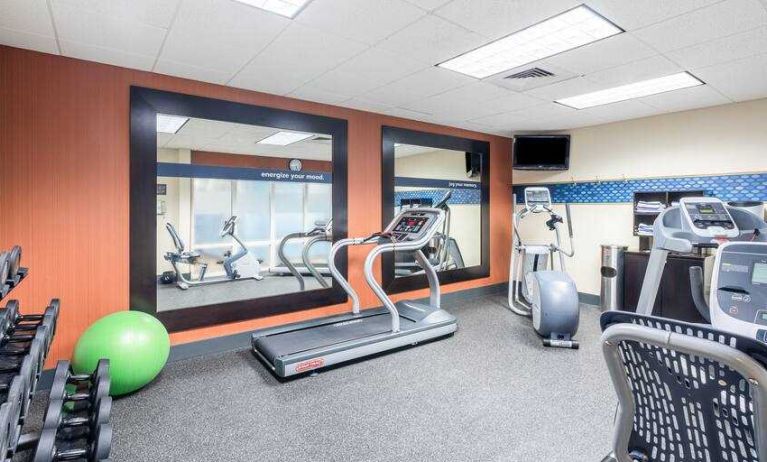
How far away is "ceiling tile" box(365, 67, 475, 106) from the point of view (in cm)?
354

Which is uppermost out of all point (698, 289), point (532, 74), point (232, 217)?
point (532, 74)

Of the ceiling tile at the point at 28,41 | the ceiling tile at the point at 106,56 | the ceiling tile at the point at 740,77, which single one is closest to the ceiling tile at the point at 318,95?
the ceiling tile at the point at 106,56

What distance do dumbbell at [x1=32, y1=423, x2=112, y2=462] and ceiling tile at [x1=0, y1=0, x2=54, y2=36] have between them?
2345mm

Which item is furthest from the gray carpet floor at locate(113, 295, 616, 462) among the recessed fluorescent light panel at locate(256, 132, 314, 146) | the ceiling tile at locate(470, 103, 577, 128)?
the recessed fluorescent light panel at locate(256, 132, 314, 146)

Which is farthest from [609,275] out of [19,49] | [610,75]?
[19,49]

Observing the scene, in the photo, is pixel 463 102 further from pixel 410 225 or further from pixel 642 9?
pixel 642 9

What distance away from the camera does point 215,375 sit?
329 cm

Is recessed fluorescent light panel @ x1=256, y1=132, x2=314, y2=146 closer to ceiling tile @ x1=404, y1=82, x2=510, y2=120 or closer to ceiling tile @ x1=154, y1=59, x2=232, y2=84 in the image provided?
ceiling tile @ x1=404, y1=82, x2=510, y2=120

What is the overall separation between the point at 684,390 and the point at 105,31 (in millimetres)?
3556

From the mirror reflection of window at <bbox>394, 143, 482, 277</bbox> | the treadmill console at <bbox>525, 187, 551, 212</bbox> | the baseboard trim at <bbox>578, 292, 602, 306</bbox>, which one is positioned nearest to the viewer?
the treadmill console at <bbox>525, 187, 551, 212</bbox>

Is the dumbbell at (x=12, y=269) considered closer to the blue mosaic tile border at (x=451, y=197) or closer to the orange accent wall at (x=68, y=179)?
the orange accent wall at (x=68, y=179)

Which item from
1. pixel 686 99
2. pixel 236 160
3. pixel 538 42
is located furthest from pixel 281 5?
pixel 236 160

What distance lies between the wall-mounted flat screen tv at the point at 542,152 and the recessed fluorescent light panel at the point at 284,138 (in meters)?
3.25

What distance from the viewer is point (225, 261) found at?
259 inches
